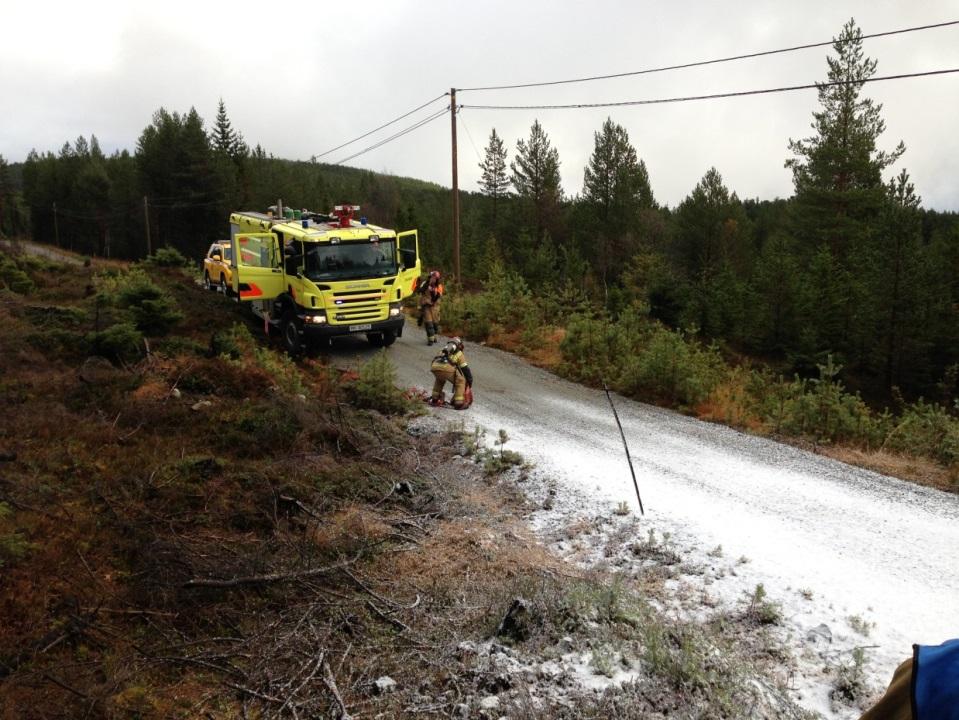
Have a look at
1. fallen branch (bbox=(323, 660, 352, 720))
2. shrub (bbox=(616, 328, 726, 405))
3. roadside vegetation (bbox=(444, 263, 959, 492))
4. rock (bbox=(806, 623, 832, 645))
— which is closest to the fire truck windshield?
roadside vegetation (bbox=(444, 263, 959, 492))

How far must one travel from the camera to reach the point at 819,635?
562 centimetres

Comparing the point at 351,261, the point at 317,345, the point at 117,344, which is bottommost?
the point at 317,345

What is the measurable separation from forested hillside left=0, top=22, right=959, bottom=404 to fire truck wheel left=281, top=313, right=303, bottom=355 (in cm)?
746

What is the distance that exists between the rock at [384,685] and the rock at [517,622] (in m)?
0.96

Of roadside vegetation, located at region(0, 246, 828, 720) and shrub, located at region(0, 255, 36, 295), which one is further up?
shrub, located at region(0, 255, 36, 295)

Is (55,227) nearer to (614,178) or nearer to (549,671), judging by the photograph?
(614,178)

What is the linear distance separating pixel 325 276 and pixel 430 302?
340 cm

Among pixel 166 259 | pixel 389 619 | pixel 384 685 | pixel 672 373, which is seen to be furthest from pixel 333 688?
pixel 166 259

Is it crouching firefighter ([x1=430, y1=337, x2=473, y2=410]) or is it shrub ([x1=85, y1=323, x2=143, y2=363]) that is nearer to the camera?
shrub ([x1=85, y1=323, x2=143, y2=363])

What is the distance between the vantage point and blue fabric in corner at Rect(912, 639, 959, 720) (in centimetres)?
173

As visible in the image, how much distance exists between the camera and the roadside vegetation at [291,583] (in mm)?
4844

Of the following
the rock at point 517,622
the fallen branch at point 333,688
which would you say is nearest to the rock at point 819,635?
the rock at point 517,622

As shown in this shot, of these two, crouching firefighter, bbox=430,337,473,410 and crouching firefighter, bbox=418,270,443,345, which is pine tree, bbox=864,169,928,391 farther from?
crouching firefighter, bbox=430,337,473,410

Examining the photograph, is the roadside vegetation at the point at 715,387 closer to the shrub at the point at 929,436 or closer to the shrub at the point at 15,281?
the shrub at the point at 929,436
